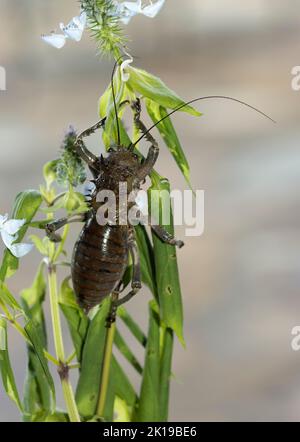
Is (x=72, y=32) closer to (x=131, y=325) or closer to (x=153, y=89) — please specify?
(x=153, y=89)

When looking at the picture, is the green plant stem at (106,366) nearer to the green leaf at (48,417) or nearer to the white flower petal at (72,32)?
the green leaf at (48,417)

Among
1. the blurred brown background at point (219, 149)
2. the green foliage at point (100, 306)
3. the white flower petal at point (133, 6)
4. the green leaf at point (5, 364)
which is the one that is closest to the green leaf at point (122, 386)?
the green foliage at point (100, 306)

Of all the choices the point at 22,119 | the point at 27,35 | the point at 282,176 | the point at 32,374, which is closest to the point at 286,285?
the point at 282,176

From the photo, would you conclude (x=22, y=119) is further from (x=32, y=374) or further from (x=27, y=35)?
(x=32, y=374)

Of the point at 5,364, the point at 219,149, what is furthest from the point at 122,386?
the point at 219,149

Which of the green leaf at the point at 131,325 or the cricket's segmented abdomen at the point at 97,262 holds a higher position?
the cricket's segmented abdomen at the point at 97,262

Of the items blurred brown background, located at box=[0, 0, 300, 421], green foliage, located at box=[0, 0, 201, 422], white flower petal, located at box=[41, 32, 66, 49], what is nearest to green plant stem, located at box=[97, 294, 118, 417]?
green foliage, located at box=[0, 0, 201, 422]
